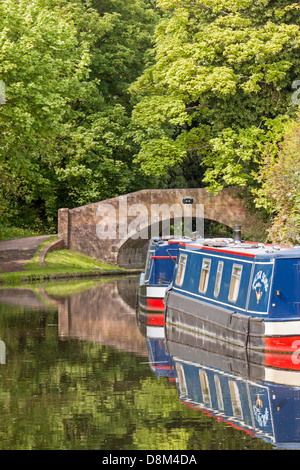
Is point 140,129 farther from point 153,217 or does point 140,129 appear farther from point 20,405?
point 20,405

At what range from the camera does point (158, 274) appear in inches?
894

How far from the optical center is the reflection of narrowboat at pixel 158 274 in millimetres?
22547

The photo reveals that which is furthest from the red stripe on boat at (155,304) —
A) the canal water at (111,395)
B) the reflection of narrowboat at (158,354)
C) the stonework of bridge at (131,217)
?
the stonework of bridge at (131,217)

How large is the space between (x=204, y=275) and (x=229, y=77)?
1580cm

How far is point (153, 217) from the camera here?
37.7 metres

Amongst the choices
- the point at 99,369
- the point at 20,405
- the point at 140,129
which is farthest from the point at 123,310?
the point at 140,129

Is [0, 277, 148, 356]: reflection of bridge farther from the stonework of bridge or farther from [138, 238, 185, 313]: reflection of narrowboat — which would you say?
the stonework of bridge

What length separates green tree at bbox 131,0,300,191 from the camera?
3278 centimetres

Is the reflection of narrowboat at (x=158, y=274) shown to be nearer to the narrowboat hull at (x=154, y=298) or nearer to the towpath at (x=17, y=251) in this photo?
the narrowboat hull at (x=154, y=298)

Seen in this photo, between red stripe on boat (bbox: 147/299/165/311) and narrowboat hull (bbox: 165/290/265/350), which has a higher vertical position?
narrowboat hull (bbox: 165/290/265/350)

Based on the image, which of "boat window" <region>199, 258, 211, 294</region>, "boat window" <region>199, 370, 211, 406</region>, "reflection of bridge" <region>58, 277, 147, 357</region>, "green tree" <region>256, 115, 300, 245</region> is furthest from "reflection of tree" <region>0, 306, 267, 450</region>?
"green tree" <region>256, 115, 300, 245</region>

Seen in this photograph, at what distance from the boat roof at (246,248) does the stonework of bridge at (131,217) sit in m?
16.0

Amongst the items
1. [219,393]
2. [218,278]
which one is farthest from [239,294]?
[219,393]

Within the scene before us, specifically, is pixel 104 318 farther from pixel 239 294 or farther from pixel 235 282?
pixel 239 294
